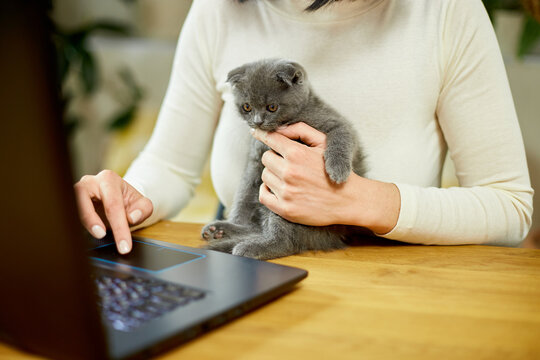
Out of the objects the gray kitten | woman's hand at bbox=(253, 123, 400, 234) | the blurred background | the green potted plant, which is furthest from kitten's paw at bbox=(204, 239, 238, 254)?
the green potted plant

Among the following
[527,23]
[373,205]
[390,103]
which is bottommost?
[373,205]

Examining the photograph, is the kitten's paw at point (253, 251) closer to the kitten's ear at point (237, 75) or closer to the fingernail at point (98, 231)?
the fingernail at point (98, 231)

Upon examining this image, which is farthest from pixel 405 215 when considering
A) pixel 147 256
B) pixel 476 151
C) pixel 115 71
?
pixel 115 71

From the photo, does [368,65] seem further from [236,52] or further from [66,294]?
[66,294]

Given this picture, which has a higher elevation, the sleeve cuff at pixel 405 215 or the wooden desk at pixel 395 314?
the sleeve cuff at pixel 405 215

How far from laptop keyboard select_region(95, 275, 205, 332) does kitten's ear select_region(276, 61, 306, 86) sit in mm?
629

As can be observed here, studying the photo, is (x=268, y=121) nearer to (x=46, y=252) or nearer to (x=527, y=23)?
(x=46, y=252)

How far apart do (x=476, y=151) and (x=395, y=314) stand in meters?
0.59

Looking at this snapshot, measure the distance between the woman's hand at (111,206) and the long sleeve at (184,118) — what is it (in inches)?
6.8

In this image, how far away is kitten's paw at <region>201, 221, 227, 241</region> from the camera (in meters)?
1.04

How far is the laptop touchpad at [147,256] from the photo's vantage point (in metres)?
0.75

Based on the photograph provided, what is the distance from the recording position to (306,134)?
1.05m

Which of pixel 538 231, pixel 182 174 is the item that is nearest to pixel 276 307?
pixel 182 174

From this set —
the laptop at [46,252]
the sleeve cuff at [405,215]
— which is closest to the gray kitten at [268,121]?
the sleeve cuff at [405,215]
